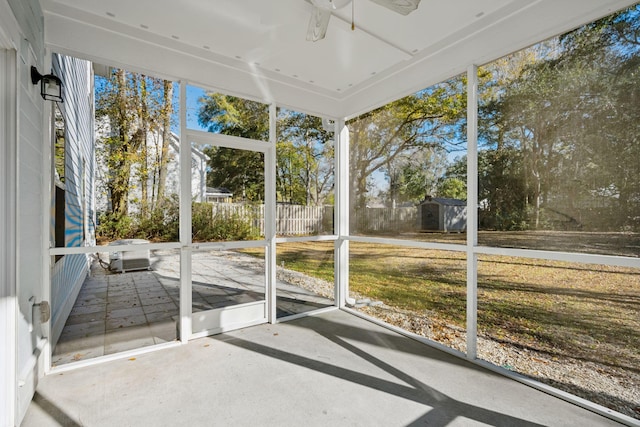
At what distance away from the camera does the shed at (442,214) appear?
2.93 m

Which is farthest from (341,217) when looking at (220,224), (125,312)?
(125,312)

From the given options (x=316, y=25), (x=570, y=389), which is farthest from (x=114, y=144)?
(x=570, y=389)

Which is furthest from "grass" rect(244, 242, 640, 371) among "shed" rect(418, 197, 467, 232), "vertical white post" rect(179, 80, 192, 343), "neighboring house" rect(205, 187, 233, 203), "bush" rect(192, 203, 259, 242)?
"vertical white post" rect(179, 80, 192, 343)

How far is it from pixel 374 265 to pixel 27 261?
337 centimetres

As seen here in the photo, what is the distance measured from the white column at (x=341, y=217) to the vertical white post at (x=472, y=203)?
189cm

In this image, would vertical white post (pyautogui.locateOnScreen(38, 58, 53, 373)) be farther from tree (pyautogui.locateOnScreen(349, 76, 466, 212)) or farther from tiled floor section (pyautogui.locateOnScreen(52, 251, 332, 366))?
tree (pyautogui.locateOnScreen(349, 76, 466, 212))

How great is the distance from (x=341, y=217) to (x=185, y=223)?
2100 mm

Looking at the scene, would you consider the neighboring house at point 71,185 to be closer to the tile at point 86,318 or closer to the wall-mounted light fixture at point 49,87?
the tile at point 86,318

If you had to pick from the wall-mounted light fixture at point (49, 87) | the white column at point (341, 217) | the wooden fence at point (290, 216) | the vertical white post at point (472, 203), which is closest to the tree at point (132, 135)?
the wall-mounted light fixture at point (49, 87)

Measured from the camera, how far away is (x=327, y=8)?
204cm

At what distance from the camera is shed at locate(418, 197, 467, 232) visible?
9.62 feet

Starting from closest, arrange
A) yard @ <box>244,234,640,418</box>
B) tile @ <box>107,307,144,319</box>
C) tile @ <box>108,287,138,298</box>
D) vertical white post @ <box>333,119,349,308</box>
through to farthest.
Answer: yard @ <box>244,234,640,418</box>
tile @ <box>107,307,144,319</box>
tile @ <box>108,287,138,298</box>
vertical white post @ <box>333,119,349,308</box>

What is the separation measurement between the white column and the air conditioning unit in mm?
2390

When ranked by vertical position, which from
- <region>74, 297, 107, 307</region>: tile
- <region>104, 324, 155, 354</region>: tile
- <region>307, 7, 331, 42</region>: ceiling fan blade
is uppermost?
<region>307, 7, 331, 42</region>: ceiling fan blade
